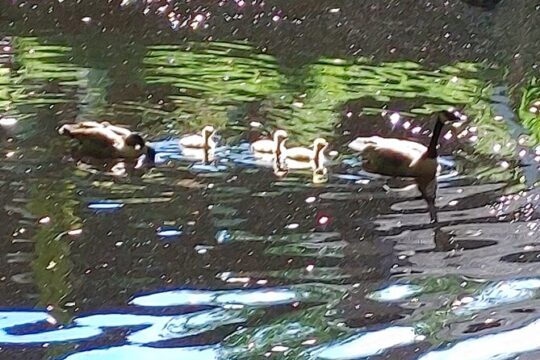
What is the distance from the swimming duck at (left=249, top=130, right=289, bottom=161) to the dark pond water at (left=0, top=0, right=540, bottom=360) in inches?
3.4

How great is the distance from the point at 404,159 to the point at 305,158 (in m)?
0.42

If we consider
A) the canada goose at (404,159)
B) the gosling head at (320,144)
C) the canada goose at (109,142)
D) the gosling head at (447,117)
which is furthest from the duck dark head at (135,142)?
the gosling head at (447,117)

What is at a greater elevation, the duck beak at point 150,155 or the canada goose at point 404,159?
the duck beak at point 150,155

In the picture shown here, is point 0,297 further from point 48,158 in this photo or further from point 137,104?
point 137,104

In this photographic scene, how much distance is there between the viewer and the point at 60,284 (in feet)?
11.6

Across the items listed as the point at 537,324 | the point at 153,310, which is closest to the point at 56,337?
the point at 153,310

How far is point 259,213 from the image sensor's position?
427cm

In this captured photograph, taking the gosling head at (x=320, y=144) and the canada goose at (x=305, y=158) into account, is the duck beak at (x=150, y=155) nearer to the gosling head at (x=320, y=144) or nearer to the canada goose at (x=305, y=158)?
the canada goose at (x=305, y=158)

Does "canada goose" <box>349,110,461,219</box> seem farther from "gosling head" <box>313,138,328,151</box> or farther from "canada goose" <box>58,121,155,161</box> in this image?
"canada goose" <box>58,121,155,161</box>

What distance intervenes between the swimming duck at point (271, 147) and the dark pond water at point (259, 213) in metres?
0.09

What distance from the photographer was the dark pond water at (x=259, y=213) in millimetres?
3303

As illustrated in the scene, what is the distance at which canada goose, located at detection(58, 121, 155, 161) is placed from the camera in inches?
189

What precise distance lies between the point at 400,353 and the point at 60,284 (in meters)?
1.09

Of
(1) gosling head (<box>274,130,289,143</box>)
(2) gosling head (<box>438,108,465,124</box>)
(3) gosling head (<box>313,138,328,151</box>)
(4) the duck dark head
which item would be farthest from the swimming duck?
(2) gosling head (<box>438,108,465,124</box>)
